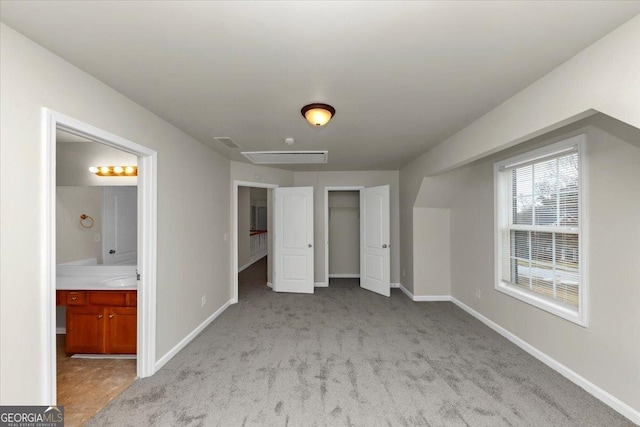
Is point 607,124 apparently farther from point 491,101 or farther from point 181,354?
point 181,354

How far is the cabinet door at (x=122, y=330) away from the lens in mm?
2686

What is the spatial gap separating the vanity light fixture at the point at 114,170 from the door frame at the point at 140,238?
0.84m

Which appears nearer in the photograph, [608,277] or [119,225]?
[608,277]

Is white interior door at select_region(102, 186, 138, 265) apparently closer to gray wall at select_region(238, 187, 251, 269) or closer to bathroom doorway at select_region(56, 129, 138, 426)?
bathroom doorway at select_region(56, 129, 138, 426)

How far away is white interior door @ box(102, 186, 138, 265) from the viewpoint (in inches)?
127

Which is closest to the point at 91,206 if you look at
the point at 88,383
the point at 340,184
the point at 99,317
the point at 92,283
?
the point at 92,283

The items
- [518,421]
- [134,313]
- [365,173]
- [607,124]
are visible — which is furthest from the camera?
[365,173]

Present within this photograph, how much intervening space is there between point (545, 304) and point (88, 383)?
4.24 meters

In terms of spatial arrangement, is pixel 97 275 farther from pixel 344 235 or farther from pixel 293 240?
pixel 344 235

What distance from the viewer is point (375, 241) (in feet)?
16.7

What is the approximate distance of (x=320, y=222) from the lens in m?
5.59

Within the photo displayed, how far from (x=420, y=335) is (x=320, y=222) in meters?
2.93

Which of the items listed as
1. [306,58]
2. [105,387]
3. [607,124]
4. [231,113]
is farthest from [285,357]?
[607,124]

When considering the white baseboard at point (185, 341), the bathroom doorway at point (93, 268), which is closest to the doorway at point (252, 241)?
the white baseboard at point (185, 341)
